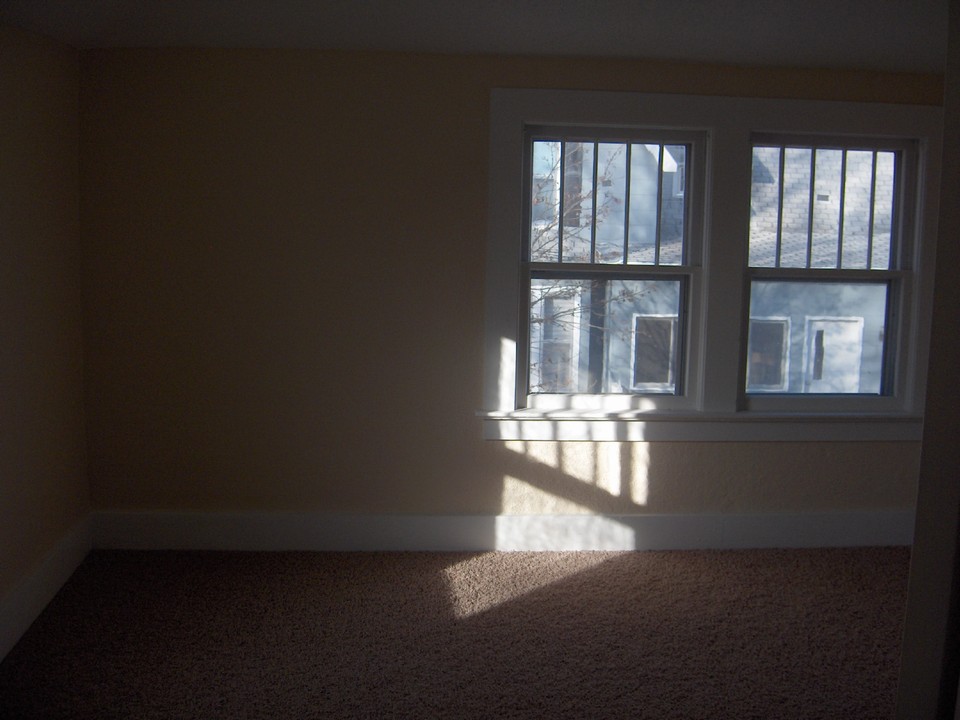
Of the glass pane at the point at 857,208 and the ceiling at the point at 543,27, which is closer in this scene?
the ceiling at the point at 543,27

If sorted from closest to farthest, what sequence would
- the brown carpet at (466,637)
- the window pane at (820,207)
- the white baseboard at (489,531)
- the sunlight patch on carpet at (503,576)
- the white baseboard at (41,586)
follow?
the brown carpet at (466,637), the white baseboard at (41,586), the sunlight patch on carpet at (503,576), the white baseboard at (489,531), the window pane at (820,207)

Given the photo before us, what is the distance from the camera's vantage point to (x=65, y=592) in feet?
10.1

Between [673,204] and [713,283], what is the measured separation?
1.30 feet

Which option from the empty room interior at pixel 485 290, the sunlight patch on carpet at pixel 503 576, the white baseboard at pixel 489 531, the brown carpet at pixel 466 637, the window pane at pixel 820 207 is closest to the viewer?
the brown carpet at pixel 466 637

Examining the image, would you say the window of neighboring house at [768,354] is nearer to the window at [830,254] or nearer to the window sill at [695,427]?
the window at [830,254]

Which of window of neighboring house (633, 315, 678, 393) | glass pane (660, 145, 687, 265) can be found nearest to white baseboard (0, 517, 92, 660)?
window of neighboring house (633, 315, 678, 393)

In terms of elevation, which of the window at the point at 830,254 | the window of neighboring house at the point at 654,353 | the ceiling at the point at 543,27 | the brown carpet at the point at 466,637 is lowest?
the brown carpet at the point at 466,637

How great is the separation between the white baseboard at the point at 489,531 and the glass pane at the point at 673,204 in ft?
3.94

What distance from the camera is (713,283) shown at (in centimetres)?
356

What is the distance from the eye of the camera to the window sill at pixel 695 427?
3564 mm

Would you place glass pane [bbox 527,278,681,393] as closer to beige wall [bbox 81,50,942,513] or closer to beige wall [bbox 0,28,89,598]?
beige wall [bbox 81,50,942,513]

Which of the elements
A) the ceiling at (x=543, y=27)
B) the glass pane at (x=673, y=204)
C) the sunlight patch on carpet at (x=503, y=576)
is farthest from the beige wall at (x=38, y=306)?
the glass pane at (x=673, y=204)

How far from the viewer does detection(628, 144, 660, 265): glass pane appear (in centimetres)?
356

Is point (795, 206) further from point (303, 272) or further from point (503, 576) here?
point (303, 272)
